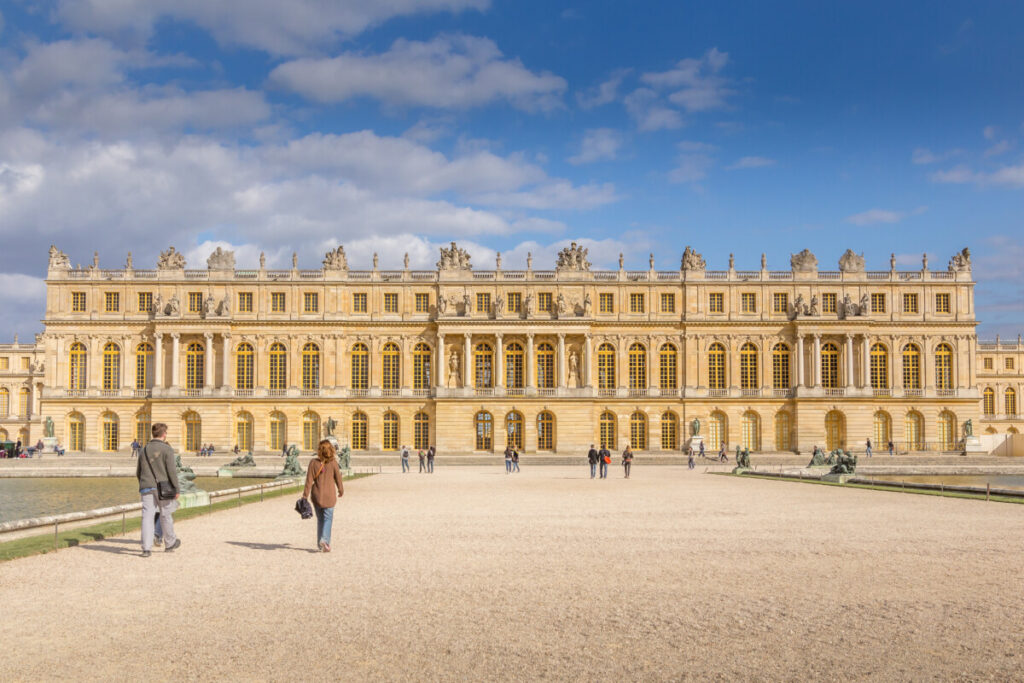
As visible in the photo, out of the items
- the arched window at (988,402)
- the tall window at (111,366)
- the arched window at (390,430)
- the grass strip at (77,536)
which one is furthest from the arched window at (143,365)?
the arched window at (988,402)

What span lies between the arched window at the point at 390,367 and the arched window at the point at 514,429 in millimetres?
7340

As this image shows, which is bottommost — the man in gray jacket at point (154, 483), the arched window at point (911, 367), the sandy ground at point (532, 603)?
the sandy ground at point (532, 603)

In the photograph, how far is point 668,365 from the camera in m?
59.1

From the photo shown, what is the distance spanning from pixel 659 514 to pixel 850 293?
44.3 m

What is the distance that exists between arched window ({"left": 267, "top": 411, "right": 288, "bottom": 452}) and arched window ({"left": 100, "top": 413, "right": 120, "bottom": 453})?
9600 mm

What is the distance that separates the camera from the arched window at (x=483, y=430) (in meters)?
58.4

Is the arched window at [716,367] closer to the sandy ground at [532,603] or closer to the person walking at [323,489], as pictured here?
the sandy ground at [532,603]

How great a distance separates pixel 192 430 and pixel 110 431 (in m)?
5.32

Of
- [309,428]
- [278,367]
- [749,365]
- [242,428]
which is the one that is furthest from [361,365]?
[749,365]

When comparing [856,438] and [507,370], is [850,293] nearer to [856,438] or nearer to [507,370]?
[856,438]

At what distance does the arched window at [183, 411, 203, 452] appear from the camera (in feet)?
190

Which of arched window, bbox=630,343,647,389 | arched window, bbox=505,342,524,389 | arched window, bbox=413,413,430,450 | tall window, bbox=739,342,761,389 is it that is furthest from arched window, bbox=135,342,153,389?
tall window, bbox=739,342,761,389

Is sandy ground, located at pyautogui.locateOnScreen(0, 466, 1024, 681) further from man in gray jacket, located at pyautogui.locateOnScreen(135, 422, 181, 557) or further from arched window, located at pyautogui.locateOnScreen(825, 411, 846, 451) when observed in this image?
arched window, located at pyautogui.locateOnScreen(825, 411, 846, 451)

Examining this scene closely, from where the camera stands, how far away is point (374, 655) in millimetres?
7598
